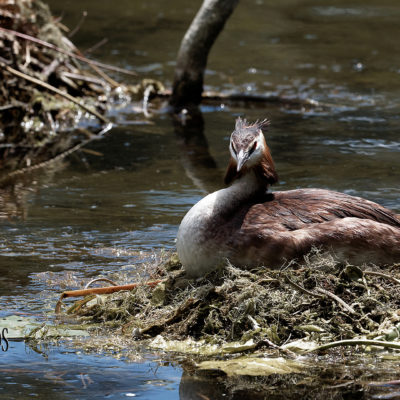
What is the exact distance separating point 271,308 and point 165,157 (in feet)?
18.7

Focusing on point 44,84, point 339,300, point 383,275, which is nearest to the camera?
point 339,300

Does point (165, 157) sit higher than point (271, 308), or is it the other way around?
point (165, 157)

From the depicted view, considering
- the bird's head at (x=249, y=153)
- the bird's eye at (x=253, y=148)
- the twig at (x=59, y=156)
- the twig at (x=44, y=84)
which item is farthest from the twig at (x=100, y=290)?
the twig at (x=44, y=84)

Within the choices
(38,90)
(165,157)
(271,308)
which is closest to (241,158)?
(271,308)

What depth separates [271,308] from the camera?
5.83 metres

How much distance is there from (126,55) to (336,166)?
7283mm

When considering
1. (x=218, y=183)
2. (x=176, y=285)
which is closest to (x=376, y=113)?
(x=218, y=183)

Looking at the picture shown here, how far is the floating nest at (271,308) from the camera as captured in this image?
225 inches

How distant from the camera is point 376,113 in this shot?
1313 cm

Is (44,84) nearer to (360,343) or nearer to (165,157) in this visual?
(165,157)

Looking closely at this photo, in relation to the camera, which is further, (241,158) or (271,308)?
(241,158)

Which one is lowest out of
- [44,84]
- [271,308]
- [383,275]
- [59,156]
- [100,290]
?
[100,290]

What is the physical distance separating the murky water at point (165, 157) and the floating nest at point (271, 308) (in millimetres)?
425

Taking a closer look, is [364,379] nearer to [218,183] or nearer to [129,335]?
[129,335]
